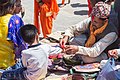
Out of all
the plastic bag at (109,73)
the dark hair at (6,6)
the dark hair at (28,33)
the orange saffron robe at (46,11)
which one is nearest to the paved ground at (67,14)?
the orange saffron robe at (46,11)

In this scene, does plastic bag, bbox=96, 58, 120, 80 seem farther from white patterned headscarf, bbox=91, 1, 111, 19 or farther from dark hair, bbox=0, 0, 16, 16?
dark hair, bbox=0, 0, 16, 16

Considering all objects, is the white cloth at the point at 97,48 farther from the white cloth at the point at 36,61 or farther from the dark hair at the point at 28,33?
the dark hair at the point at 28,33

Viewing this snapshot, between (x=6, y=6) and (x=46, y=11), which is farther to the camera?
(x=46, y=11)

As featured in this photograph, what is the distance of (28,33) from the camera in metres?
3.29

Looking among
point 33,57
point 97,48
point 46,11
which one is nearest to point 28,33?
point 33,57

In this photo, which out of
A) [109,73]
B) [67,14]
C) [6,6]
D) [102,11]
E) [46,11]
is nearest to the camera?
[109,73]

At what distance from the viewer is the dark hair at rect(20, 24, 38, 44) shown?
10.8 feet

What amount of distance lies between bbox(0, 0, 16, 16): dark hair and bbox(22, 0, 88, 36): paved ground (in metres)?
3.69

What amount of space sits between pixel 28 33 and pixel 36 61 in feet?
0.88

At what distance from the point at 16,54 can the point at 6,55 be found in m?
0.12

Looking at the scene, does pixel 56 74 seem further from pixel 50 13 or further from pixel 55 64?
pixel 50 13

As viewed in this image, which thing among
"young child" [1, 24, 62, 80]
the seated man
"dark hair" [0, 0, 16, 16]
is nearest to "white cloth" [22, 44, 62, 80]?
"young child" [1, 24, 62, 80]

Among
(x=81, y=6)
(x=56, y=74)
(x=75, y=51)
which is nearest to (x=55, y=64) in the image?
(x=56, y=74)

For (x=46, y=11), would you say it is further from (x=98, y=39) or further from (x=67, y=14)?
(x=98, y=39)
